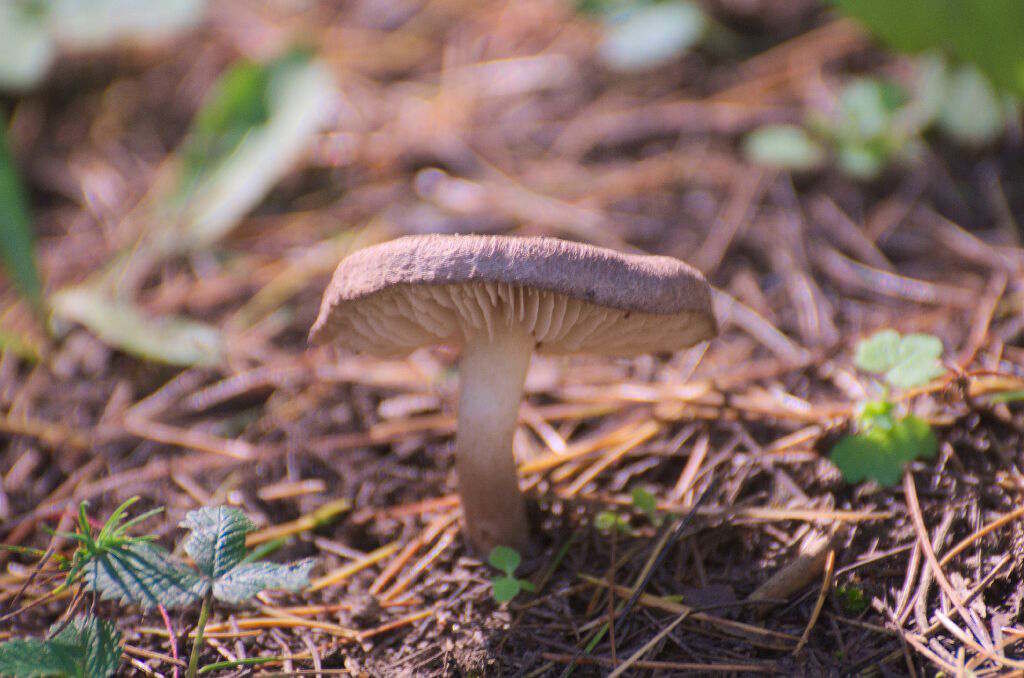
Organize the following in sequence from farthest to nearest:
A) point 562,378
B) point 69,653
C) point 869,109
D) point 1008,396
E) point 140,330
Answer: point 869,109, point 140,330, point 562,378, point 1008,396, point 69,653

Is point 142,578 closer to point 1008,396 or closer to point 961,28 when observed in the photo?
point 1008,396

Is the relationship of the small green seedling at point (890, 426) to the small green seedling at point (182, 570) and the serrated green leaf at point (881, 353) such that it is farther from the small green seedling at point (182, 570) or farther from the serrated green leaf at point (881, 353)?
the small green seedling at point (182, 570)

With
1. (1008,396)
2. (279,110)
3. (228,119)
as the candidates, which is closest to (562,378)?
(1008,396)

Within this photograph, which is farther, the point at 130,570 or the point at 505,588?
the point at 505,588

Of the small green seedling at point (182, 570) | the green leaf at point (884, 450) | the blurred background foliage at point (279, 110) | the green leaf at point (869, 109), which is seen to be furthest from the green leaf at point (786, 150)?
the small green seedling at point (182, 570)

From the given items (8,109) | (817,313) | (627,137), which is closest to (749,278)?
(817,313)

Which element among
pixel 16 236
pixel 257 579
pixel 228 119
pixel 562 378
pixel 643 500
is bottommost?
pixel 562 378

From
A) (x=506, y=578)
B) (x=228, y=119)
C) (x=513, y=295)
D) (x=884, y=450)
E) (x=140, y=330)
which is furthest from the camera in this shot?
(x=228, y=119)

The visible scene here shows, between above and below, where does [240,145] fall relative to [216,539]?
above
